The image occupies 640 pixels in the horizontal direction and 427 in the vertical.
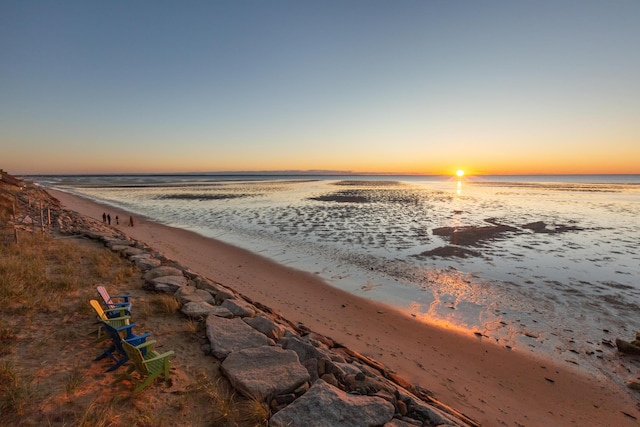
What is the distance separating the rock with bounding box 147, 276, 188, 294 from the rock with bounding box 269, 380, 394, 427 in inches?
198

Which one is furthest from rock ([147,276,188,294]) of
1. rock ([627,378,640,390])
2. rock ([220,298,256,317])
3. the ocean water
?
rock ([627,378,640,390])

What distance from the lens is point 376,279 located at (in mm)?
11375

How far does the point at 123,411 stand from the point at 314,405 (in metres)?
2.24

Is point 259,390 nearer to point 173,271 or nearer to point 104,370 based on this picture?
point 104,370

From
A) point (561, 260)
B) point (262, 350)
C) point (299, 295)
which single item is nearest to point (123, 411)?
point (262, 350)

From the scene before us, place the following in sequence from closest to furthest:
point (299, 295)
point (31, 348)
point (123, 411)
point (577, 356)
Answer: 1. point (123, 411)
2. point (31, 348)
3. point (577, 356)
4. point (299, 295)

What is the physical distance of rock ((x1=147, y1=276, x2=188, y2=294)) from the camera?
7.68 m

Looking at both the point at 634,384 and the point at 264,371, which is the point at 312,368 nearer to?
the point at 264,371

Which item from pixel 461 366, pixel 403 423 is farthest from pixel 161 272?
pixel 461 366

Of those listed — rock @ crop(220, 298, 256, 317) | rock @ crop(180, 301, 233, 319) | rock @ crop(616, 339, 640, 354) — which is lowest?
rock @ crop(616, 339, 640, 354)

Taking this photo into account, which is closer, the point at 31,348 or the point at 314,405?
the point at 314,405

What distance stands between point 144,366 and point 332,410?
2457 millimetres

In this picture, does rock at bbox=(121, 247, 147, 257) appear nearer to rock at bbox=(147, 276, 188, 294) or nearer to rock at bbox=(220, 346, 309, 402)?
rock at bbox=(147, 276, 188, 294)

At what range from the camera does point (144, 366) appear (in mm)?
3990
